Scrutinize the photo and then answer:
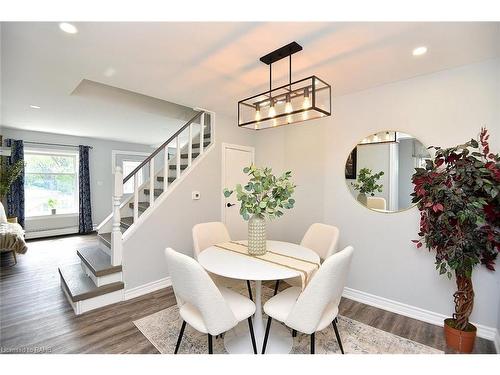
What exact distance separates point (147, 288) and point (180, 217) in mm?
924

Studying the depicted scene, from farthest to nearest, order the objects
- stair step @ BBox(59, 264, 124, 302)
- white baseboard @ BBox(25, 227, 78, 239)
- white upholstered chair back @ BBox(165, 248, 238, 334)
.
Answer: white baseboard @ BBox(25, 227, 78, 239), stair step @ BBox(59, 264, 124, 302), white upholstered chair back @ BBox(165, 248, 238, 334)

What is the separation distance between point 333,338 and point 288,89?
204 centimetres

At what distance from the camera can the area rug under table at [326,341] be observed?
1861 mm

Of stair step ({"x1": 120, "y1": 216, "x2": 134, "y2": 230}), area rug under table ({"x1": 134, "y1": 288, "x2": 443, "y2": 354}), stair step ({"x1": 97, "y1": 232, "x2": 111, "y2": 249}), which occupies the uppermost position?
stair step ({"x1": 120, "y1": 216, "x2": 134, "y2": 230})

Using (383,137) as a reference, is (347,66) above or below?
above

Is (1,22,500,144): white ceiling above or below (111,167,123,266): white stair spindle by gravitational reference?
above

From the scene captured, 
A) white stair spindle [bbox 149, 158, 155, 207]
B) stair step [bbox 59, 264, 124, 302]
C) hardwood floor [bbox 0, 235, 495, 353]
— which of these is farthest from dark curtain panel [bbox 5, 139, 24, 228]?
white stair spindle [bbox 149, 158, 155, 207]

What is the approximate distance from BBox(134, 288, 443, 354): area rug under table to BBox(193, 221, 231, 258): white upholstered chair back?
2.27ft

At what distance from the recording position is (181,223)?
3232 mm

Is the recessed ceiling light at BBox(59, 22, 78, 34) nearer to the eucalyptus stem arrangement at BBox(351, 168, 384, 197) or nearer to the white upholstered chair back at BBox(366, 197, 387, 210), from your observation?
the eucalyptus stem arrangement at BBox(351, 168, 384, 197)

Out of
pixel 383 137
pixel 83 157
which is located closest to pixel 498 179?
pixel 383 137

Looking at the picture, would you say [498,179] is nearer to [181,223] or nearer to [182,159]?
[181,223]

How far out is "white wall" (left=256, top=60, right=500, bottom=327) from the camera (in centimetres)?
208

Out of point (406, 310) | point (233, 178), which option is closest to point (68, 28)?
point (233, 178)
